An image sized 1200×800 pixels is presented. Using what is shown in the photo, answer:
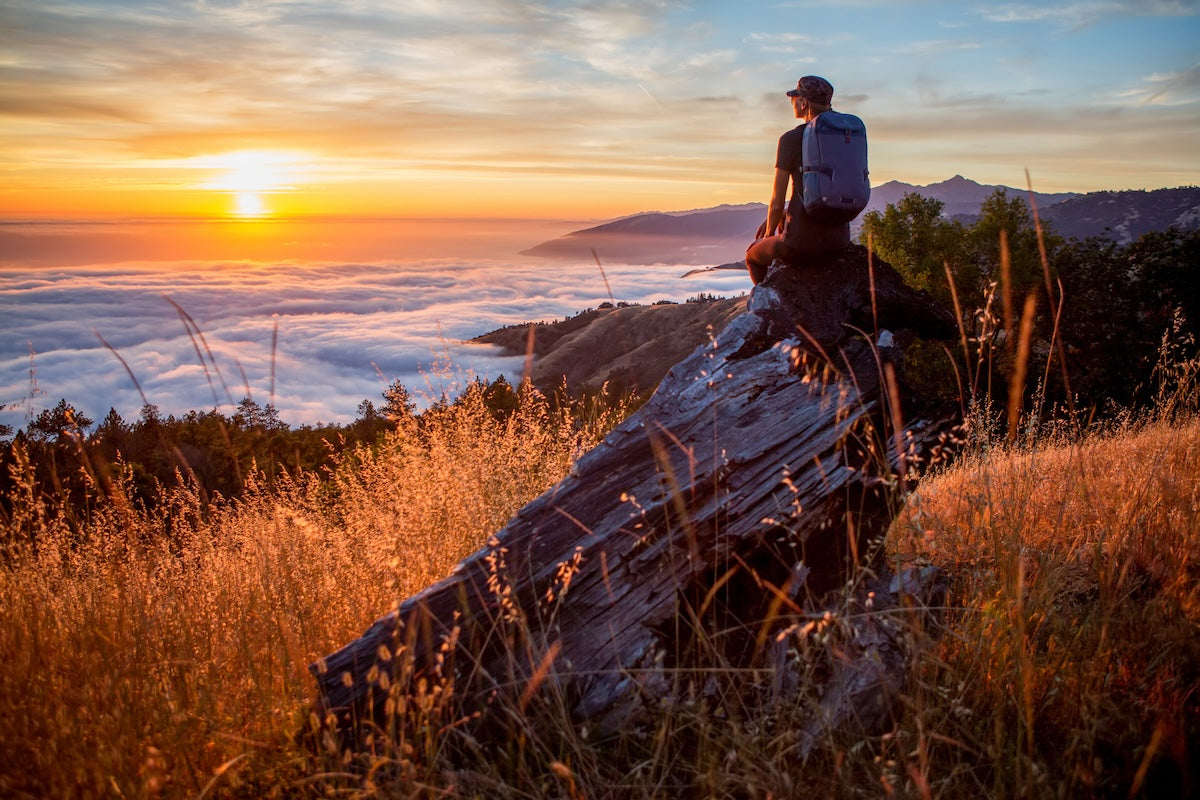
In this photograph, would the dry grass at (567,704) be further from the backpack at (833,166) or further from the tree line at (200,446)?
the tree line at (200,446)

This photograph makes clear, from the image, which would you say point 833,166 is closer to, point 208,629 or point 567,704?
point 567,704

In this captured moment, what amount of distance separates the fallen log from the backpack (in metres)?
1.08

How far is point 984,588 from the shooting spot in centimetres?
340

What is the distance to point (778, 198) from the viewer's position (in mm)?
5266

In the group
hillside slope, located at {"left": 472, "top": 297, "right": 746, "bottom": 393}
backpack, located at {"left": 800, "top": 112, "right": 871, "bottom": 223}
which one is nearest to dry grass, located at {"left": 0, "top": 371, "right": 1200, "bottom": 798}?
backpack, located at {"left": 800, "top": 112, "right": 871, "bottom": 223}

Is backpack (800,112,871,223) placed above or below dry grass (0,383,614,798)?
above

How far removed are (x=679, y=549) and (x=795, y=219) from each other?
2764 millimetres

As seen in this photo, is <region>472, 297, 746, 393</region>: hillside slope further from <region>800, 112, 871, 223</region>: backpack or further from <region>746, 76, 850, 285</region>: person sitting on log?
<region>800, 112, 871, 223</region>: backpack

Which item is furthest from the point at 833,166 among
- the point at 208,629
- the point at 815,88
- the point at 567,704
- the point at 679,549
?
the point at 208,629

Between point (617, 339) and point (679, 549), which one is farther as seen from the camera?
point (617, 339)

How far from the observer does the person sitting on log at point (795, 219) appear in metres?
4.63

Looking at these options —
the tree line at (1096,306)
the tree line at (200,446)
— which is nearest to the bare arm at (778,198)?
the tree line at (200,446)

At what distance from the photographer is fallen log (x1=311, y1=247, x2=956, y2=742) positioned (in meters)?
2.79

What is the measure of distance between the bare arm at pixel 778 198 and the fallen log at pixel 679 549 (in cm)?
169
